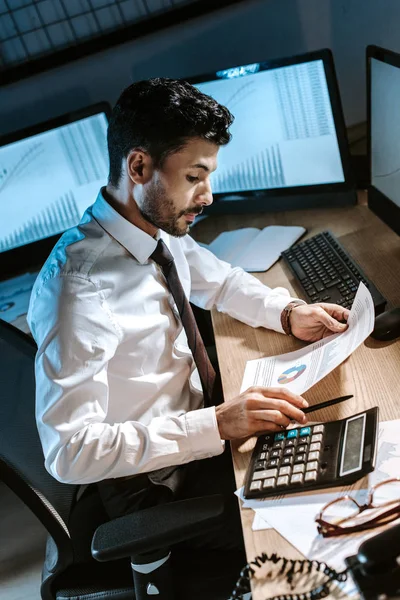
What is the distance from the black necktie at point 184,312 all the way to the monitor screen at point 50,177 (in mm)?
797

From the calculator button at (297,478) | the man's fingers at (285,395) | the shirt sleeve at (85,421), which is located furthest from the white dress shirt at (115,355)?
the calculator button at (297,478)

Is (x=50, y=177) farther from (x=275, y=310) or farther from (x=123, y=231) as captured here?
(x=275, y=310)

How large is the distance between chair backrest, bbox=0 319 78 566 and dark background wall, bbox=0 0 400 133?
3.82 ft

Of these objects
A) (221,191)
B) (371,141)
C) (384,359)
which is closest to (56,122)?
(221,191)

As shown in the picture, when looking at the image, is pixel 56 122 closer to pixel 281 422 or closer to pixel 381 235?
pixel 381 235

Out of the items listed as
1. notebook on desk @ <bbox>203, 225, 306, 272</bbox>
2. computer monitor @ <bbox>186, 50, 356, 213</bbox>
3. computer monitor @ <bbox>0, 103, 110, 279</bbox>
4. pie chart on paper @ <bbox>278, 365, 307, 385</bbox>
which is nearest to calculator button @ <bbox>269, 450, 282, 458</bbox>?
pie chart on paper @ <bbox>278, 365, 307, 385</bbox>

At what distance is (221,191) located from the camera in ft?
7.04

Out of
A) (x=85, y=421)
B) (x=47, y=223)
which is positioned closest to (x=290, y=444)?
(x=85, y=421)

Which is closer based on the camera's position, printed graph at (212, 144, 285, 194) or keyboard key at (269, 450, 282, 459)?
keyboard key at (269, 450, 282, 459)

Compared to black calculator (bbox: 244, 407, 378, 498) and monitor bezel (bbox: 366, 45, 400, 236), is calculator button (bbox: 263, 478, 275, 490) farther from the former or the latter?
monitor bezel (bbox: 366, 45, 400, 236)

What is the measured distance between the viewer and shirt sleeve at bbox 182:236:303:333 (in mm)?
1515

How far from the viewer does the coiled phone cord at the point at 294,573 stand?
0.82 meters

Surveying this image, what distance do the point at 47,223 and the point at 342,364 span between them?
1.24 meters

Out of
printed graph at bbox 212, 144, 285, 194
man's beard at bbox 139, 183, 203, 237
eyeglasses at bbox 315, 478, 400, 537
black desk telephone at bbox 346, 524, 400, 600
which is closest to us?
black desk telephone at bbox 346, 524, 400, 600
